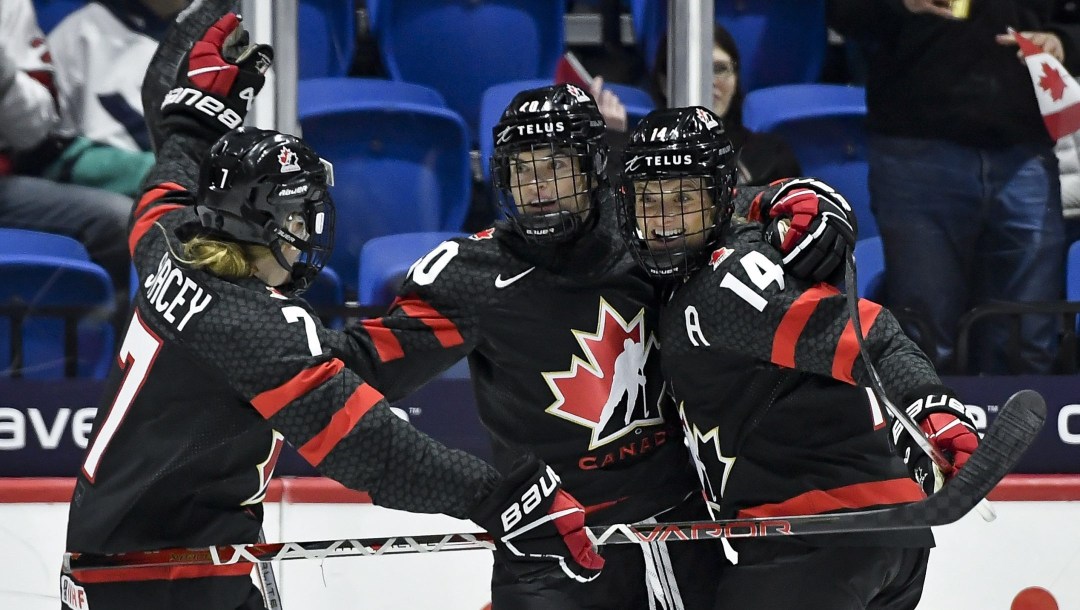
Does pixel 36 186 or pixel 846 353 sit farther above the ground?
pixel 846 353

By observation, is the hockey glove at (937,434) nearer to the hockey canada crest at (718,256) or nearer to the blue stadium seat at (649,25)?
the hockey canada crest at (718,256)

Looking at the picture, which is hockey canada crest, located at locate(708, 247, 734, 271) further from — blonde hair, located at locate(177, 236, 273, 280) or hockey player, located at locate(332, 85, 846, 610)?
blonde hair, located at locate(177, 236, 273, 280)

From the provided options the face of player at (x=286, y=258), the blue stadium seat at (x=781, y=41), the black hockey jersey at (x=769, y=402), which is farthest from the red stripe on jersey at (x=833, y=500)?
the blue stadium seat at (x=781, y=41)

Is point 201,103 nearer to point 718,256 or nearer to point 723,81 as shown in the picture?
point 718,256

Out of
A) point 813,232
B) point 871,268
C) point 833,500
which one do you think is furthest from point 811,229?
point 871,268

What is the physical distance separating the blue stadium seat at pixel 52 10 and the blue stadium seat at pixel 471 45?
782mm

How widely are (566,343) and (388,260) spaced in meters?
1.07

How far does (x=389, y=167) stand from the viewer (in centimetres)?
343

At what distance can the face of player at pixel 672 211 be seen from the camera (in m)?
2.07

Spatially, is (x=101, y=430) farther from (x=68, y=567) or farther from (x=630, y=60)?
(x=630, y=60)

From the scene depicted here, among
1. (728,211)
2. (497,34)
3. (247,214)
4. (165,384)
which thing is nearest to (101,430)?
(165,384)

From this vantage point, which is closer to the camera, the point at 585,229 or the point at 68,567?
the point at 68,567

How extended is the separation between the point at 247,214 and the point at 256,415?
28 cm

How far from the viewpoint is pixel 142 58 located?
3293mm
